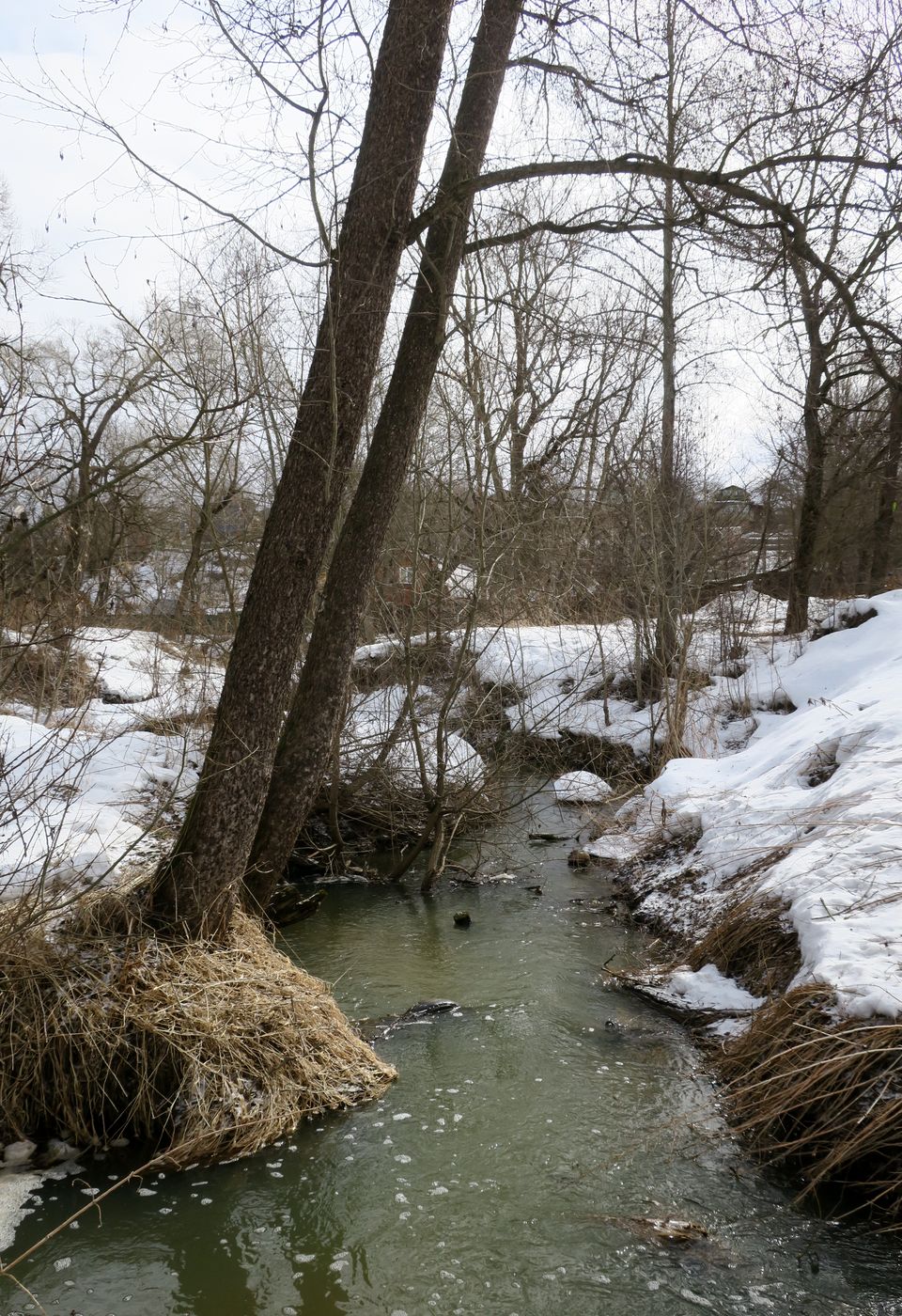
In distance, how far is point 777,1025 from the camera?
505cm

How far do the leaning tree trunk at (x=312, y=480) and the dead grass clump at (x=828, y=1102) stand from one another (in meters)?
3.05

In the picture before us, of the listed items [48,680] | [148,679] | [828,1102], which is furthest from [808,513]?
[828,1102]

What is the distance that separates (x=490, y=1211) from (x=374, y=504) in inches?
185

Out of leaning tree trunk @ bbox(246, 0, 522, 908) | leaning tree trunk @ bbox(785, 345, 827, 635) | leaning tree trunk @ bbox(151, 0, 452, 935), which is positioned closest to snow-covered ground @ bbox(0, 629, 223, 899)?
leaning tree trunk @ bbox(151, 0, 452, 935)

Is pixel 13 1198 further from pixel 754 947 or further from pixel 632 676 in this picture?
pixel 632 676

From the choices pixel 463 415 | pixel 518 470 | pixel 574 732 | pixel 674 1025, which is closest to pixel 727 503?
pixel 574 732

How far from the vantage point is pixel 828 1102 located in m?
4.52

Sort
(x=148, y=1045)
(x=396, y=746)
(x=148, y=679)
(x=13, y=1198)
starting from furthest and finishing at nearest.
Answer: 1. (x=148, y=679)
2. (x=396, y=746)
3. (x=148, y=1045)
4. (x=13, y=1198)

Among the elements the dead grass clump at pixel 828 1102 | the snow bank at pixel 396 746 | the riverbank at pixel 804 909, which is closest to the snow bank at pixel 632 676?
the riverbank at pixel 804 909

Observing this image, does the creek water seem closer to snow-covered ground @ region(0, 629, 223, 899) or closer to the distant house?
snow-covered ground @ region(0, 629, 223, 899)

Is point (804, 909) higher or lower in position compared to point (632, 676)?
lower

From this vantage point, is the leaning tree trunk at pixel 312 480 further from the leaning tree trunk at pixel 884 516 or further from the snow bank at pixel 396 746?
the leaning tree trunk at pixel 884 516

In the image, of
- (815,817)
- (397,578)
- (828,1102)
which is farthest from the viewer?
(397,578)

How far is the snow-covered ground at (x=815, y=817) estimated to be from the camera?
510 cm
